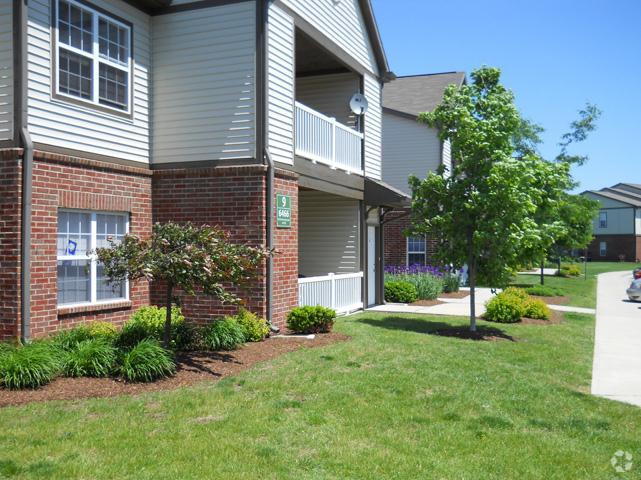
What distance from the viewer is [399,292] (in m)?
19.5

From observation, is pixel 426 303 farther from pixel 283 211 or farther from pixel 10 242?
pixel 10 242

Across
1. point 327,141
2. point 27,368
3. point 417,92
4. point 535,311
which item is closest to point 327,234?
point 327,141

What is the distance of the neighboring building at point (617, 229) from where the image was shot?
7019 centimetres

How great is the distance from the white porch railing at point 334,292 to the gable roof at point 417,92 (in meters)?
11.8

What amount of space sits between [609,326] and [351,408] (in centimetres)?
1101

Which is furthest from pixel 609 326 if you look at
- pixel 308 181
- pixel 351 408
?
pixel 351 408

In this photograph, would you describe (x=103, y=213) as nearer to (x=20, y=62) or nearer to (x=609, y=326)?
(x=20, y=62)

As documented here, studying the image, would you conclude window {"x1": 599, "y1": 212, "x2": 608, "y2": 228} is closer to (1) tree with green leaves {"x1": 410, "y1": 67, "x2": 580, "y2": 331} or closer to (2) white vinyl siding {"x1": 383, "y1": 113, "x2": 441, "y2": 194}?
(2) white vinyl siding {"x1": 383, "y1": 113, "x2": 441, "y2": 194}

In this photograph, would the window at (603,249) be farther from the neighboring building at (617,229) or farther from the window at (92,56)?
the window at (92,56)

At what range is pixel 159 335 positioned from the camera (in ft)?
31.7

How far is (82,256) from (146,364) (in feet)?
11.2

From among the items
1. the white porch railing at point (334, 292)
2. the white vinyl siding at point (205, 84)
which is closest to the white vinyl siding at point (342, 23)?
the white vinyl siding at point (205, 84)

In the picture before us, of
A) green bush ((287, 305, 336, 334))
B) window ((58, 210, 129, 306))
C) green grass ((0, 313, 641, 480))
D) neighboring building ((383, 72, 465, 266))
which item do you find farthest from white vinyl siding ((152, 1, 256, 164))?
neighboring building ((383, 72, 465, 266))

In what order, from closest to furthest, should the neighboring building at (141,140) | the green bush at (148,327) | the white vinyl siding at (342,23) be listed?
the green bush at (148,327) → the neighboring building at (141,140) → the white vinyl siding at (342,23)
